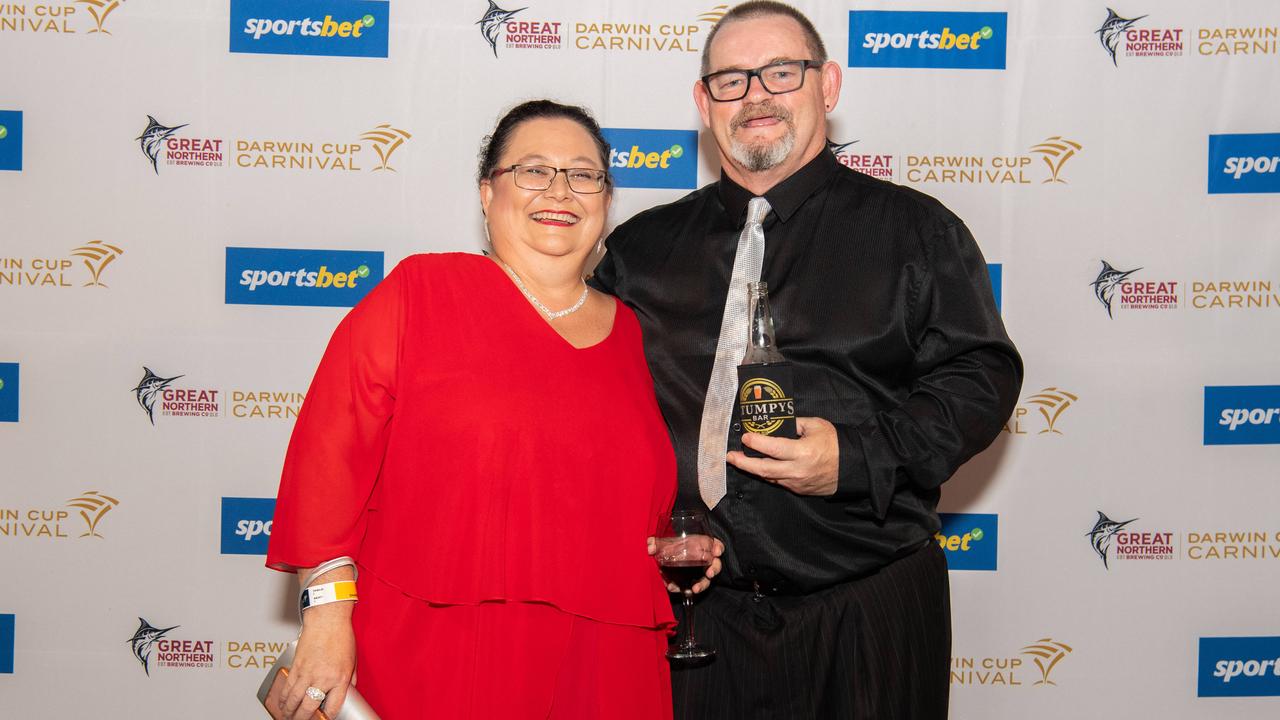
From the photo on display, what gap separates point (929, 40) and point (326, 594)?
8.53 ft

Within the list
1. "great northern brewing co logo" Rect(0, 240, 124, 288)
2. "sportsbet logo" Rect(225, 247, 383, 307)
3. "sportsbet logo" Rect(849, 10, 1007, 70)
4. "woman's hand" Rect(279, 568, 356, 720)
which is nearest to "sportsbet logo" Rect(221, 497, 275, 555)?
"sportsbet logo" Rect(225, 247, 383, 307)

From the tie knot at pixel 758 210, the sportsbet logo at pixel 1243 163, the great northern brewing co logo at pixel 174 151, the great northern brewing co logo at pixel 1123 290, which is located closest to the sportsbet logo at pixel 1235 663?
the great northern brewing co logo at pixel 1123 290

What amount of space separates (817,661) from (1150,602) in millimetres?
1764

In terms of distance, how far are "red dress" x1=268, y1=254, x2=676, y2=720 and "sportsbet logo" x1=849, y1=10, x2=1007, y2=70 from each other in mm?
1898

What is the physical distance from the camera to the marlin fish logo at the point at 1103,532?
3.32 m

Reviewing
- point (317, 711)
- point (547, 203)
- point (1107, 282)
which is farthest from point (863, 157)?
point (317, 711)

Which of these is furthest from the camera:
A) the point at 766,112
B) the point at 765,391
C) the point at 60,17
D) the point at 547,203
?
the point at 60,17

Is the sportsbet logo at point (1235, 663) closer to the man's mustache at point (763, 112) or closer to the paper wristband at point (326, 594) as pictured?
the man's mustache at point (763, 112)

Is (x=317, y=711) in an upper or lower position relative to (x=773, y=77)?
lower

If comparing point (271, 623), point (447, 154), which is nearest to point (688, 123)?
point (447, 154)

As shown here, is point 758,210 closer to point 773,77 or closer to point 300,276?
point 773,77

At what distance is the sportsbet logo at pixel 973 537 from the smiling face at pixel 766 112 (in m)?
1.57

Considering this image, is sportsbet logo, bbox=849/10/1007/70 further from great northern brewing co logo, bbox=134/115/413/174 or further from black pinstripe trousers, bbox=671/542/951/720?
black pinstripe trousers, bbox=671/542/951/720

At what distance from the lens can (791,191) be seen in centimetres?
231
